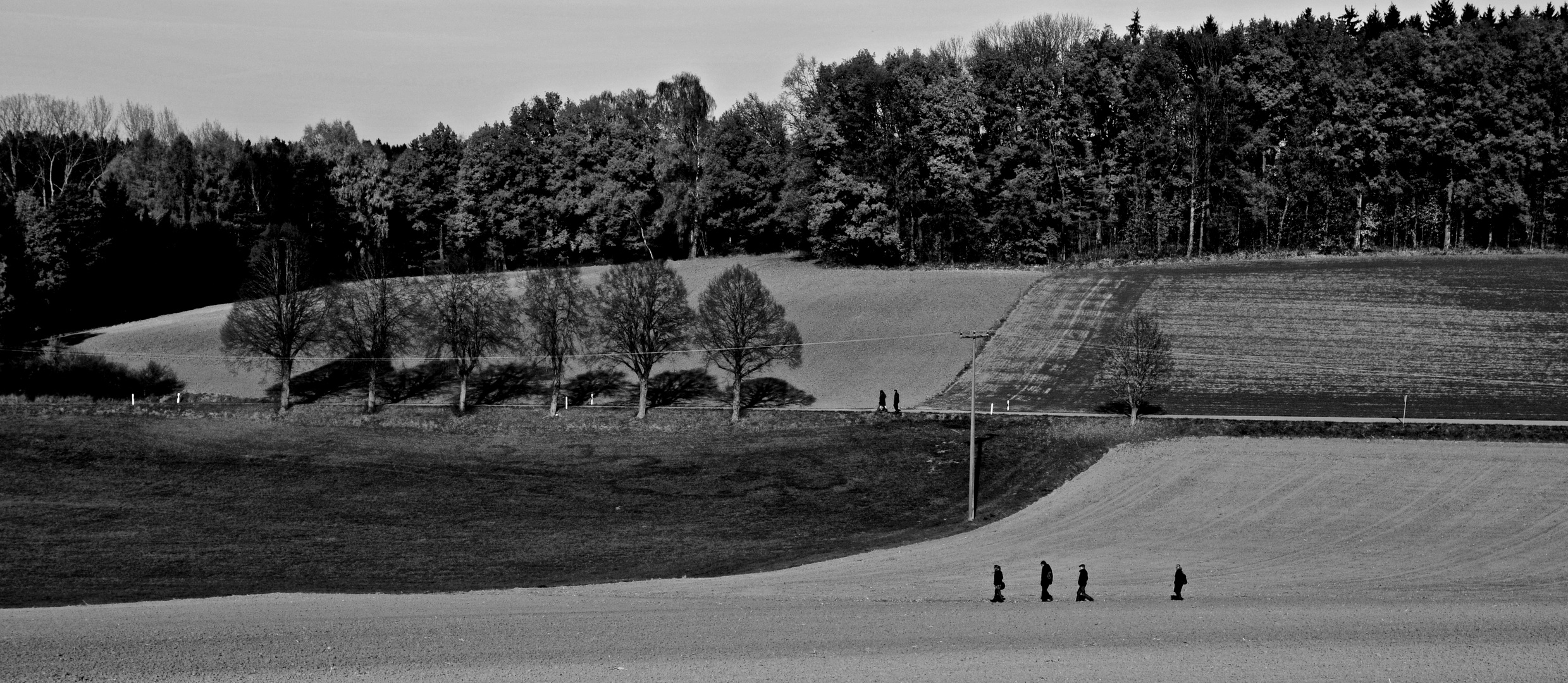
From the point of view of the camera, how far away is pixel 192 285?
115938mm

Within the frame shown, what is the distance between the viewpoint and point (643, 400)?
243 ft

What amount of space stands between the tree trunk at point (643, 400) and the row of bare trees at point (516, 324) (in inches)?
3.3

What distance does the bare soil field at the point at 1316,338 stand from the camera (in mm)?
71000

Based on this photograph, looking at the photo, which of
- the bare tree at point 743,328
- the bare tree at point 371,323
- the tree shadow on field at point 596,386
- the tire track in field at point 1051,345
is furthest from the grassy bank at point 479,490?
the bare tree at point 371,323

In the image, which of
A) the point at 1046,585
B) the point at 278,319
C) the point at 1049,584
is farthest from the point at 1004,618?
the point at 278,319

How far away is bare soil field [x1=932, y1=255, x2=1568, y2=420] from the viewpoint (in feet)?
233

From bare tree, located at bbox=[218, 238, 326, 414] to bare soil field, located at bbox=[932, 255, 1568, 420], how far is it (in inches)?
1540

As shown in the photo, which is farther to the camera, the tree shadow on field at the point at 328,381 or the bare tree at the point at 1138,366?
the tree shadow on field at the point at 328,381

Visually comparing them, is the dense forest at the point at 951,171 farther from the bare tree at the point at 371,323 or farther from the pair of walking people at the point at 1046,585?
the pair of walking people at the point at 1046,585

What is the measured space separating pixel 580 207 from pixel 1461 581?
93.3 metres

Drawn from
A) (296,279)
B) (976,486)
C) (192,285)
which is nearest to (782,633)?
(976,486)

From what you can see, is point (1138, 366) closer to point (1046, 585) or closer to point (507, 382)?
point (1046, 585)

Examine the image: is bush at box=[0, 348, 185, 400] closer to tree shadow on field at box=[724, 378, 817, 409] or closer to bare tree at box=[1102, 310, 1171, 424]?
tree shadow on field at box=[724, 378, 817, 409]

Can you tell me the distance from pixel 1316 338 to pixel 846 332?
3063cm
